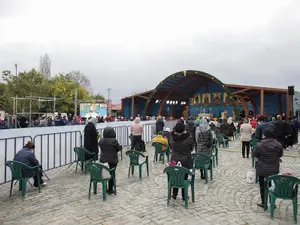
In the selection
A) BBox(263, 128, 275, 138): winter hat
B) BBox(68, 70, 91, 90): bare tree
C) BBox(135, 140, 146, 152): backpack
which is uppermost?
BBox(68, 70, 91, 90): bare tree

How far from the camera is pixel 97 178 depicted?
494 cm

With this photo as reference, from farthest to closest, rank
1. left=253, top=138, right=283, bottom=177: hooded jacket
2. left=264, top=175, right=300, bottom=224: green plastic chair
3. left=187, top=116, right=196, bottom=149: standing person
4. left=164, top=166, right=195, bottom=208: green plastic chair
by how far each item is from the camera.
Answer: left=187, top=116, right=196, bottom=149: standing person
left=164, top=166, right=195, bottom=208: green plastic chair
left=253, top=138, right=283, bottom=177: hooded jacket
left=264, top=175, right=300, bottom=224: green plastic chair

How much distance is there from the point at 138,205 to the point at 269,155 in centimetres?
249

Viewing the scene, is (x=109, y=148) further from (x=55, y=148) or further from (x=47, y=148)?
Answer: (x=55, y=148)

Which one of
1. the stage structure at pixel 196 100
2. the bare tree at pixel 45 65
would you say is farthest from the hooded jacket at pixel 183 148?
the bare tree at pixel 45 65

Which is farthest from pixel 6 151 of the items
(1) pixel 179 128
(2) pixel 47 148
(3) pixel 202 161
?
(3) pixel 202 161

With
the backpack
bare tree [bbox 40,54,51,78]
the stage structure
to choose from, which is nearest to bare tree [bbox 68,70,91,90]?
bare tree [bbox 40,54,51,78]

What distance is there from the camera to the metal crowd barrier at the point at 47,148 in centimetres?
574

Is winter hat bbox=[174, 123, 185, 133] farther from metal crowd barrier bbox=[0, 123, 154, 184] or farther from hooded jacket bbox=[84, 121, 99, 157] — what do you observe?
metal crowd barrier bbox=[0, 123, 154, 184]

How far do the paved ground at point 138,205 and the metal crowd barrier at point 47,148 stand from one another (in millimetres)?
660

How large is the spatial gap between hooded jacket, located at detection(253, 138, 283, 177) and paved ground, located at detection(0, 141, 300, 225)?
0.72 metres

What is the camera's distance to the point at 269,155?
4.28 m

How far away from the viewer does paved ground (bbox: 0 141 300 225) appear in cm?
405

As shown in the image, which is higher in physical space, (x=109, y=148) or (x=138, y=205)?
(x=109, y=148)
